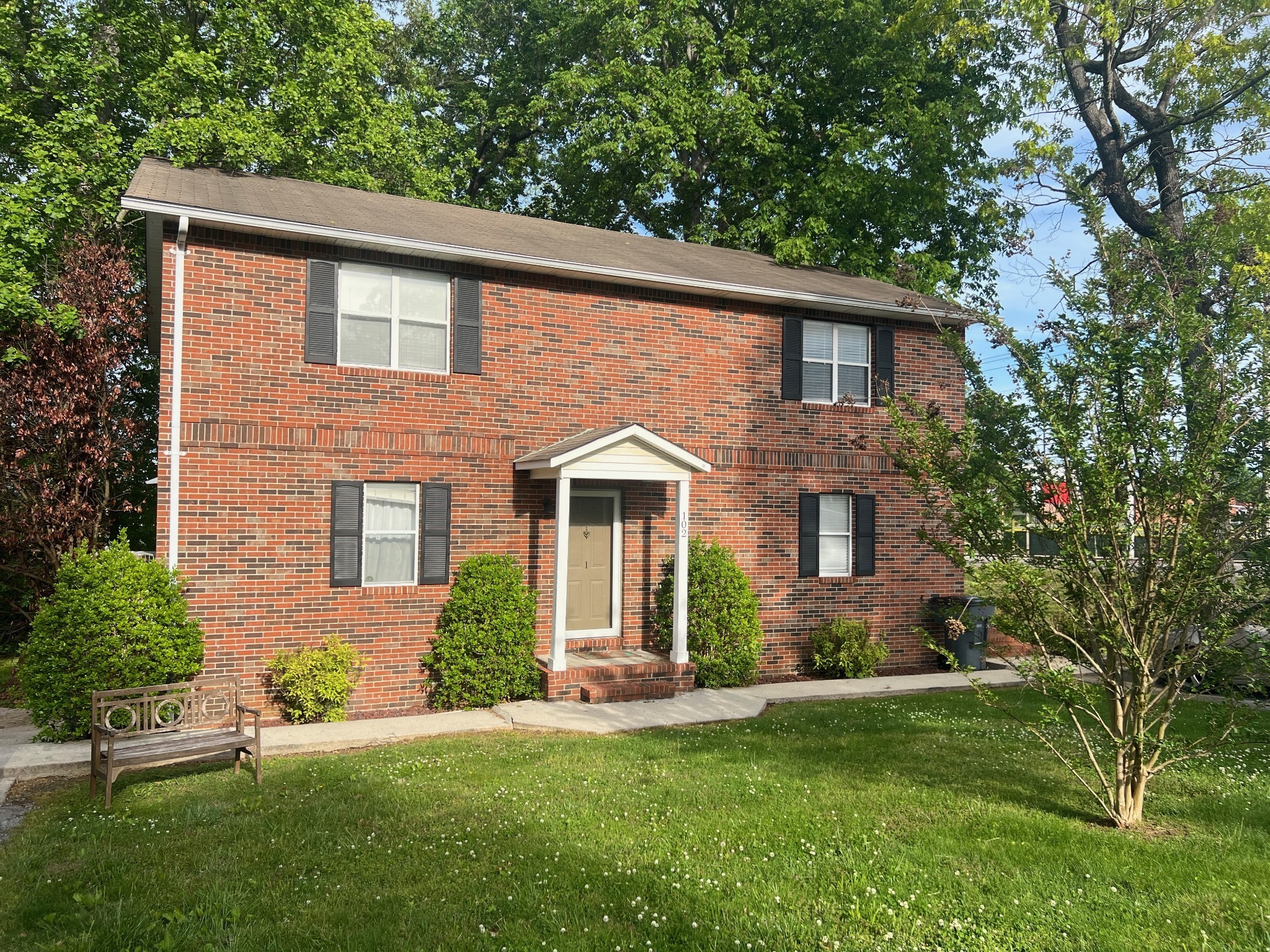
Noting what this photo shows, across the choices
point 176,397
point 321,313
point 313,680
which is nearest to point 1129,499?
point 313,680

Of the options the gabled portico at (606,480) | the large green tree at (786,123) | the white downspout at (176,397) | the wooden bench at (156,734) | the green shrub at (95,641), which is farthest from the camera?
the large green tree at (786,123)

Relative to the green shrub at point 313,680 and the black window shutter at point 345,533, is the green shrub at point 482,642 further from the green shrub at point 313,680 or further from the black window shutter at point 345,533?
the black window shutter at point 345,533

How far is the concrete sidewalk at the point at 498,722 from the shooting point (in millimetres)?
8094

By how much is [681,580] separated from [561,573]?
1.83 metres

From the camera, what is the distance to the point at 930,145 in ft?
64.8

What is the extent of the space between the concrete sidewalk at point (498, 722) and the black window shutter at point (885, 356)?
16.6 ft

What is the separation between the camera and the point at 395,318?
10.5m

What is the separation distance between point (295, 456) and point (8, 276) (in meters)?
7.99

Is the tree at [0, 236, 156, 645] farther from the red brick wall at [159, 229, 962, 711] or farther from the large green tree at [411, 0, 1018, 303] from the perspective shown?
the large green tree at [411, 0, 1018, 303]

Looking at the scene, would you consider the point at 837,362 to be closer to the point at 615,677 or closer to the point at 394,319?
the point at 615,677

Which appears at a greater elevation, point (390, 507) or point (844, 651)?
point (390, 507)

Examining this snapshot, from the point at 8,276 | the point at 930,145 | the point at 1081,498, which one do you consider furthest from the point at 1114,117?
the point at 8,276

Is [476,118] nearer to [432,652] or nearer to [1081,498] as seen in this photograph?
[432,652]

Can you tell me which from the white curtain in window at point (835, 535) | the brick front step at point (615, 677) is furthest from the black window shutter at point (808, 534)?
the brick front step at point (615, 677)
